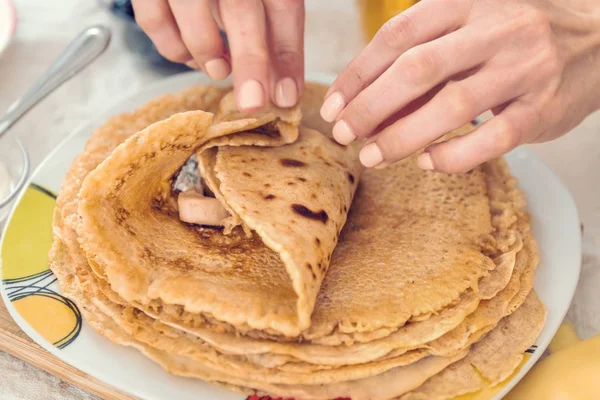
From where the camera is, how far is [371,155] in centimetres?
127

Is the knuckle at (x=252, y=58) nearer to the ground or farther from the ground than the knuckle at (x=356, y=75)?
farther from the ground

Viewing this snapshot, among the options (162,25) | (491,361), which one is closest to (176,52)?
(162,25)

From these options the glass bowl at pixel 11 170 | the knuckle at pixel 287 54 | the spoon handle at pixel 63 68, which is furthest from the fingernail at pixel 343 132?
the spoon handle at pixel 63 68

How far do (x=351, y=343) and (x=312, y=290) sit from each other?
0.43 ft

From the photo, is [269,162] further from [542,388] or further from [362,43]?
[362,43]

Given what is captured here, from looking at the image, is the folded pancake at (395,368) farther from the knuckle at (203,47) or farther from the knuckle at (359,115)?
the knuckle at (203,47)

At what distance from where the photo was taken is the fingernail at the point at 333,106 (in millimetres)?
1302

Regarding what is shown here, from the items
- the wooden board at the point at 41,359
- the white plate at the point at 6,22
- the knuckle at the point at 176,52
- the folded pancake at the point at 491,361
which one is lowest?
the folded pancake at the point at 491,361

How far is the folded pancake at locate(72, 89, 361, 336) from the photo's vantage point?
1.13m

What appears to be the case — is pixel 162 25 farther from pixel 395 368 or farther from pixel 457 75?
pixel 395 368

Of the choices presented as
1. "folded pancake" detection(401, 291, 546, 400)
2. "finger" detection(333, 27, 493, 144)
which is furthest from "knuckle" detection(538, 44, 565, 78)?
"folded pancake" detection(401, 291, 546, 400)

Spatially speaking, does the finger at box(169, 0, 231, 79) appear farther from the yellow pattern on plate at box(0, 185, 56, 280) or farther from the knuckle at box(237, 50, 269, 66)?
the yellow pattern on plate at box(0, 185, 56, 280)

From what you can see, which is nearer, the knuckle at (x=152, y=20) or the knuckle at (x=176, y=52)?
the knuckle at (x=152, y=20)

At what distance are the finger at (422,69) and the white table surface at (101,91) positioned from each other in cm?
71
